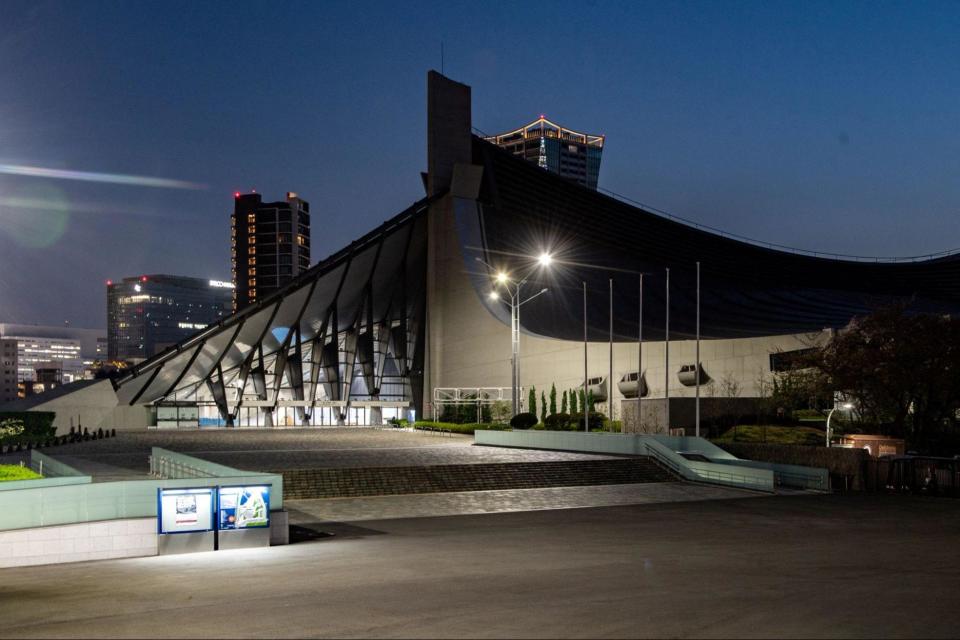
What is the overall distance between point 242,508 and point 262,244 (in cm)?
16033

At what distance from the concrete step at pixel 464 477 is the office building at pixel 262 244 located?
490 ft

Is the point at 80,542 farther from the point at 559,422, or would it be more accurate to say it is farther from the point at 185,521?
the point at 559,422

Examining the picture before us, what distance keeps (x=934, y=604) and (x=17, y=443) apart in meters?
32.5

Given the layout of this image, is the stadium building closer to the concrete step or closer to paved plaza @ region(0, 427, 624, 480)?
paved plaza @ region(0, 427, 624, 480)

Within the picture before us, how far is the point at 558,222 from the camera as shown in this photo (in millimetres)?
59531

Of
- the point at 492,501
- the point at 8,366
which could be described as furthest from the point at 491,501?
the point at 8,366

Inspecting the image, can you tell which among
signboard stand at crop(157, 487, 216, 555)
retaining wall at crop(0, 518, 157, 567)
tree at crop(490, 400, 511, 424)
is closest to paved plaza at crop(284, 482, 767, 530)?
signboard stand at crop(157, 487, 216, 555)

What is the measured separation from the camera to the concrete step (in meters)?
19.9

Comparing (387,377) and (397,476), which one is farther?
(387,377)

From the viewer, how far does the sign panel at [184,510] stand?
12273mm

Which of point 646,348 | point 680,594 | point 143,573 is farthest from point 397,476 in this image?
point 646,348

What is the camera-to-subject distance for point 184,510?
12.4 m

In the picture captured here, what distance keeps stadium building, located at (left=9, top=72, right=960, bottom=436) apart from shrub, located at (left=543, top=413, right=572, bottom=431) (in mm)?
8296

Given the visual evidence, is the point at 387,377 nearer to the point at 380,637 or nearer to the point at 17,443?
the point at 17,443
